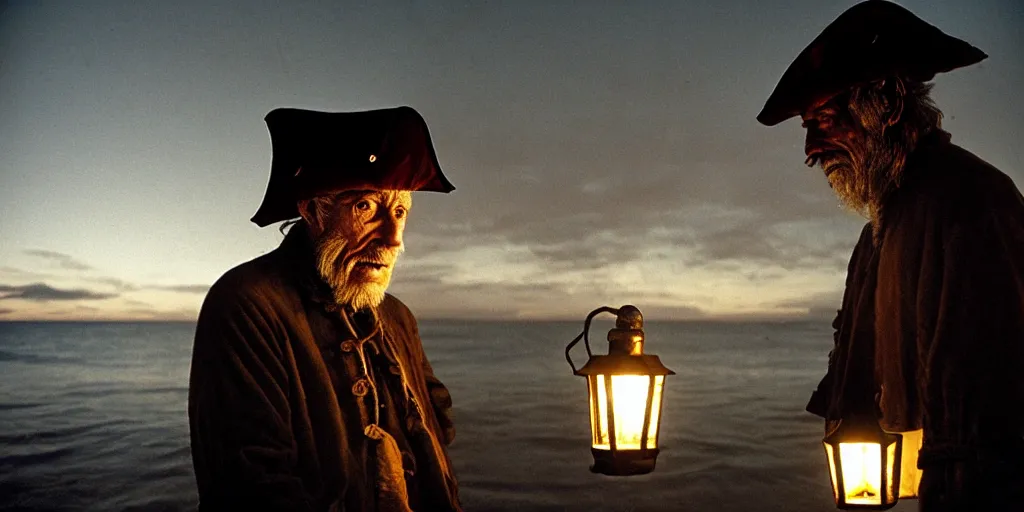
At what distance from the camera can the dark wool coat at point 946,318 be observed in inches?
90.7

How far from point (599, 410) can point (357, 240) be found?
103 centimetres

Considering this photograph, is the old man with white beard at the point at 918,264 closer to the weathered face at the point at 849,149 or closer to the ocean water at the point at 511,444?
the weathered face at the point at 849,149

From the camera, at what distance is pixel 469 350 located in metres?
40.8

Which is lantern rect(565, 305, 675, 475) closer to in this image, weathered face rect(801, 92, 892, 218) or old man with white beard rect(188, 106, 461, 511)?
old man with white beard rect(188, 106, 461, 511)

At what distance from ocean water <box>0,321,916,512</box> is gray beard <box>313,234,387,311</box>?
11820 millimetres

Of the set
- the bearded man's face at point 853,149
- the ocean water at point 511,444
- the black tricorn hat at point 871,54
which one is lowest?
the ocean water at point 511,444

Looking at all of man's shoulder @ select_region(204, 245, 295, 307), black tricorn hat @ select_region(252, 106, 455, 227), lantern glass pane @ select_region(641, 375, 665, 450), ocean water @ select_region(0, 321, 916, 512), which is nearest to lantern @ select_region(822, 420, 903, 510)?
lantern glass pane @ select_region(641, 375, 665, 450)

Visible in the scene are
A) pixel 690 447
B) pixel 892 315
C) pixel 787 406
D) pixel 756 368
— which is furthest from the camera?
pixel 756 368

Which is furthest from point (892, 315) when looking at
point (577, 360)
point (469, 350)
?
point (469, 350)

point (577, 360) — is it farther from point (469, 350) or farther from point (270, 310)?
point (270, 310)

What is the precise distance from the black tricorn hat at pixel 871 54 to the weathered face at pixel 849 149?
0.08 meters

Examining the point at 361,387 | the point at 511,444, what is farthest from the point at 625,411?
the point at 511,444

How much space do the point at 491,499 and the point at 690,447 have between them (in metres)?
5.46

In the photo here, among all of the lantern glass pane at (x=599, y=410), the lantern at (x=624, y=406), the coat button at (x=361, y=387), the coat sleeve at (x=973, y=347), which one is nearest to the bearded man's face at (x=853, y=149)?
the coat sleeve at (x=973, y=347)
